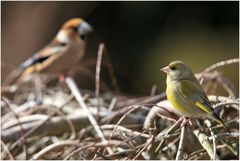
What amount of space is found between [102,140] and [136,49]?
6.11m

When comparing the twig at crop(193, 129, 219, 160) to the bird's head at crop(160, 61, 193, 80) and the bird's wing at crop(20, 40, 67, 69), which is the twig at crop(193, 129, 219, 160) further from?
the bird's wing at crop(20, 40, 67, 69)

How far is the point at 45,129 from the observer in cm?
223

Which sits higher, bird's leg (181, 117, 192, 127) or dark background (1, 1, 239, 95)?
bird's leg (181, 117, 192, 127)

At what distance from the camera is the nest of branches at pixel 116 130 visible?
5.33 ft

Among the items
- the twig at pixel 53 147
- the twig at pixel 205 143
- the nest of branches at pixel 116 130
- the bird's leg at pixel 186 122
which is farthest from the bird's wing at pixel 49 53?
the twig at pixel 205 143

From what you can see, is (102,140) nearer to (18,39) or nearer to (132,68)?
(18,39)

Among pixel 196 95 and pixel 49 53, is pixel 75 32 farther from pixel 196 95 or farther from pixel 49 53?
pixel 196 95

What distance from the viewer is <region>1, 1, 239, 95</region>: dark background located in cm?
711

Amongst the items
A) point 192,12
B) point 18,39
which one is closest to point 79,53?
point 18,39

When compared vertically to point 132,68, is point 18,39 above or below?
above

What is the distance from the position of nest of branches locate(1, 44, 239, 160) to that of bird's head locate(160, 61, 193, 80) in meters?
0.06

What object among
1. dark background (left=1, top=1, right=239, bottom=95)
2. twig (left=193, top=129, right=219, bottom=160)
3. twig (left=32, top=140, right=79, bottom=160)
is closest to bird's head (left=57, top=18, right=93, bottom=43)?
twig (left=32, top=140, right=79, bottom=160)

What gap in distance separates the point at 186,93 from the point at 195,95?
0.19 feet

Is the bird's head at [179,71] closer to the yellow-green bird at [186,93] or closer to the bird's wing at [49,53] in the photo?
the yellow-green bird at [186,93]
